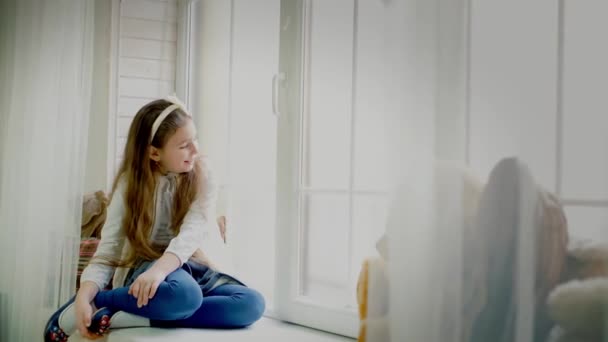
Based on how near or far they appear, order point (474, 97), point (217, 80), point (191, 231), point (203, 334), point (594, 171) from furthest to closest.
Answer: point (217, 80), point (191, 231), point (203, 334), point (474, 97), point (594, 171)

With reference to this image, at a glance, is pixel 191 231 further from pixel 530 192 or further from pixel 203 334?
pixel 530 192

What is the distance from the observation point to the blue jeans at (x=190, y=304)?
1.75 meters

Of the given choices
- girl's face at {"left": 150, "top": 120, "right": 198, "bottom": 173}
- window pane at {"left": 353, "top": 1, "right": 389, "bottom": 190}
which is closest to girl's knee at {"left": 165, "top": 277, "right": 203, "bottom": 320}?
girl's face at {"left": 150, "top": 120, "right": 198, "bottom": 173}

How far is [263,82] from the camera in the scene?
2363 mm

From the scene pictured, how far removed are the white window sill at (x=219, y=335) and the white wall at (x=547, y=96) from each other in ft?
2.84

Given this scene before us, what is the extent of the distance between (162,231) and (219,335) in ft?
1.51

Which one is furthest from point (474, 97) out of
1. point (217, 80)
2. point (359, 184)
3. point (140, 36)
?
point (140, 36)

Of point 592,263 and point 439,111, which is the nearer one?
point 592,263

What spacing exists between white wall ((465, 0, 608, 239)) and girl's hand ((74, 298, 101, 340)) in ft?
3.76

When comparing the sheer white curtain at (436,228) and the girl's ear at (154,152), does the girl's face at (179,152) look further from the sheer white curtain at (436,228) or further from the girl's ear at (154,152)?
the sheer white curtain at (436,228)

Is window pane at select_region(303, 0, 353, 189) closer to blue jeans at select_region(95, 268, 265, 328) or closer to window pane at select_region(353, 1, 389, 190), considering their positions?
window pane at select_region(353, 1, 389, 190)

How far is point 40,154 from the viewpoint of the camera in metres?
2.43

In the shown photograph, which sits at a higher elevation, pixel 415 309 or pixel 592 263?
pixel 592 263

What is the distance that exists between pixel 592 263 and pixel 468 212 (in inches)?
8.5
